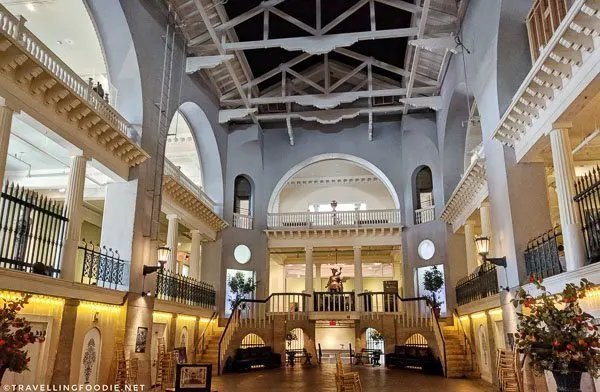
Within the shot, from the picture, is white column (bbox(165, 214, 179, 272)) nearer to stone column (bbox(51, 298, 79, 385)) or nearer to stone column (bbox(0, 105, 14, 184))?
stone column (bbox(51, 298, 79, 385))

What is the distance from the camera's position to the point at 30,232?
786cm

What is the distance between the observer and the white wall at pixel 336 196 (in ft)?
78.8

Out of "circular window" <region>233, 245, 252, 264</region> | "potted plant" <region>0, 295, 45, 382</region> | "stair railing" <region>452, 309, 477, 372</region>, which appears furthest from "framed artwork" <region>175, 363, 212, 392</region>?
"circular window" <region>233, 245, 252, 264</region>

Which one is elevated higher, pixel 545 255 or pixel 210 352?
pixel 545 255

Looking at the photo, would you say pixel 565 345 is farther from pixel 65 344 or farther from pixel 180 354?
pixel 180 354

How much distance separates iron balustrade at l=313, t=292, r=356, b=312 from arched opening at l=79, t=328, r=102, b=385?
10223 mm

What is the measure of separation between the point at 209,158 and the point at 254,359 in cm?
783

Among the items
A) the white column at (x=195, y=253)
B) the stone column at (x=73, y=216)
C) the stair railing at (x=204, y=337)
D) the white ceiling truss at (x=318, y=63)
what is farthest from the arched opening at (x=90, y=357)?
the white ceiling truss at (x=318, y=63)

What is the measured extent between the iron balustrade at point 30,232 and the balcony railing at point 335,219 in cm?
1205

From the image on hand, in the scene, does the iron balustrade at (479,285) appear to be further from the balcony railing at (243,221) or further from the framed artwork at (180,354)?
the balcony railing at (243,221)

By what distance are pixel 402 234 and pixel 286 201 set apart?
723 centimetres

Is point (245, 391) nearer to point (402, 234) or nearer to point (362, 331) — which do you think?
point (362, 331)

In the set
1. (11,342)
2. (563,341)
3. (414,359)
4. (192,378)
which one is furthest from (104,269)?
(414,359)

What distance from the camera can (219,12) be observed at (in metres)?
14.0
